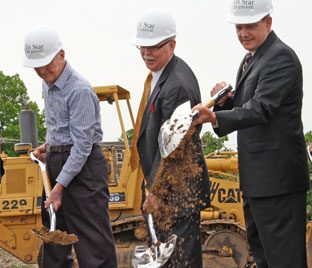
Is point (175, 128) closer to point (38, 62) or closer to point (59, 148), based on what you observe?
point (59, 148)

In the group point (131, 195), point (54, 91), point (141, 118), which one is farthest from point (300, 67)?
point (131, 195)

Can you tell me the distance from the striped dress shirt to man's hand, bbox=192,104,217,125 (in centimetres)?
102

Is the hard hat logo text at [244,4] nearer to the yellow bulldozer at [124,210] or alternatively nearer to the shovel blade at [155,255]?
the shovel blade at [155,255]

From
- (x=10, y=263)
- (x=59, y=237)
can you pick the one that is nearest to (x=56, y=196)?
(x=59, y=237)

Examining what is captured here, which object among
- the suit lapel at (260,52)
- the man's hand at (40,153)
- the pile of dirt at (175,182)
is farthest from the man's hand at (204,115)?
the man's hand at (40,153)

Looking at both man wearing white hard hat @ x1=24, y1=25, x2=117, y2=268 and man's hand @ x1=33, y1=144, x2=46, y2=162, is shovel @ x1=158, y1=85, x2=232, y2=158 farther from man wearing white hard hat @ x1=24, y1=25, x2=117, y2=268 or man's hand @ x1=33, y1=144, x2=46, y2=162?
man's hand @ x1=33, y1=144, x2=46, y2=162

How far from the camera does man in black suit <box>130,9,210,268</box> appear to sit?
3385 mm

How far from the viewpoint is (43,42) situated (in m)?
3.84

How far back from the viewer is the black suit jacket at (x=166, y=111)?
3.37 metres

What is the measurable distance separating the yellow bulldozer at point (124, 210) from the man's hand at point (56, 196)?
3.44 metres

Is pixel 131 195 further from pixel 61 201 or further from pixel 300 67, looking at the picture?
pixel 300 67

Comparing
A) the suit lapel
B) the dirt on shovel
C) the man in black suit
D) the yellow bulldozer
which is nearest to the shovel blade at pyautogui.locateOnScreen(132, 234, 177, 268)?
the man in black suit

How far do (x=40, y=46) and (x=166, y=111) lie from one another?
Result: 107cm

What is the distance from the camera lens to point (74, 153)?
3.77m
